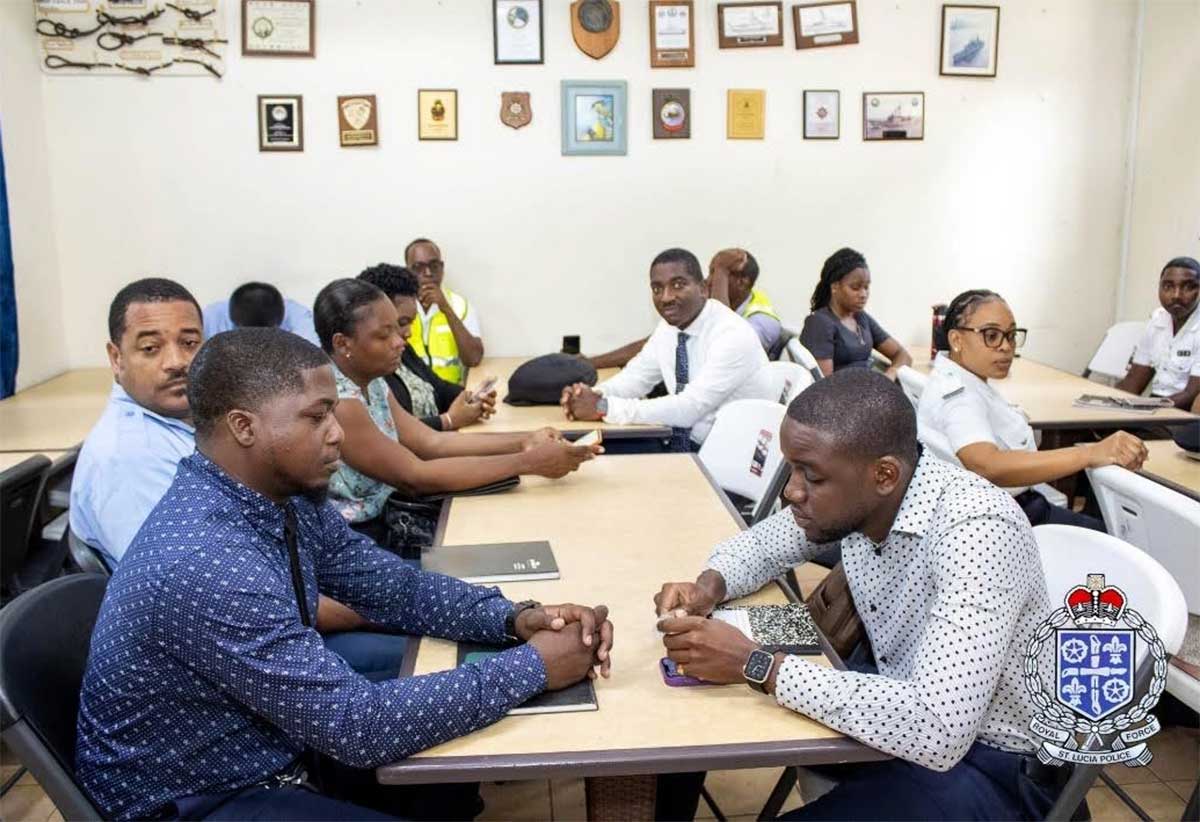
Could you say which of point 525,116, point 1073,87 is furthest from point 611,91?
point 1073,87

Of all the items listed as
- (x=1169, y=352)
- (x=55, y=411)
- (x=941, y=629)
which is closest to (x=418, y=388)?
(x=55, y=411)

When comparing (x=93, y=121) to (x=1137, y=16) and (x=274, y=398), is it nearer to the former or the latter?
(x=274, y=398)

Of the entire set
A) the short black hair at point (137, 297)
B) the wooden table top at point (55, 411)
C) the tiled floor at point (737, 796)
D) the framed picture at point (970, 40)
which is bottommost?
the tiled floor at point (737, 796)

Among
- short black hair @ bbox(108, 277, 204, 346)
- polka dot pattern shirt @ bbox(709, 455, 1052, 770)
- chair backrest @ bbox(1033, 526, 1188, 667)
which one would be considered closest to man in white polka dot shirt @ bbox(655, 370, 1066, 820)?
polka dot pattern shirt @ bbox(709, 455, 1052, 770)

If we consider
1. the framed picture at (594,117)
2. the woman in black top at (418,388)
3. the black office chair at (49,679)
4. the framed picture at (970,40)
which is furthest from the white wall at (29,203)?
the framed picture at (970,40)

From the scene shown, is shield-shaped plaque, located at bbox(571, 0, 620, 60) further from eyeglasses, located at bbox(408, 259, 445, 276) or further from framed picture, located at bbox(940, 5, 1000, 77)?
framed picture, located at bbox(940, 5, 1000, 77)

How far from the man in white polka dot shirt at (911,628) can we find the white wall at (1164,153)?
4477 mm

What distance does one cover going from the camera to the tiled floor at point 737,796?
2.54m

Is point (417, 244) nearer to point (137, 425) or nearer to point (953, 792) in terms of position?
point (137, 425)

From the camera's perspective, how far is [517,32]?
17.2ft

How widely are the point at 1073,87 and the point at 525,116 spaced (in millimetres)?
3026

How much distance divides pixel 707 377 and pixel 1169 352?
8.46 ft

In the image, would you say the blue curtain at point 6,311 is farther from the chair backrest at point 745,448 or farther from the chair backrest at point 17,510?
the chair backrest at point 745,448

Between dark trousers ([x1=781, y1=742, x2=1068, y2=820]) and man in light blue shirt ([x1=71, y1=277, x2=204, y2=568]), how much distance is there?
137cm
